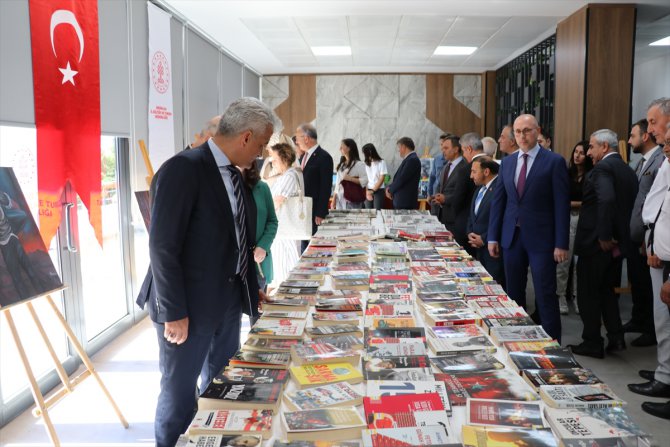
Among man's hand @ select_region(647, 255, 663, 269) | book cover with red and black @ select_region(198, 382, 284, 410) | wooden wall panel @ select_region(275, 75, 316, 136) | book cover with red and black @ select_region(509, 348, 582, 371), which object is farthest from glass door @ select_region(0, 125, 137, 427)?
wooden wall panel @ select_region(275, 75, 316, 136)

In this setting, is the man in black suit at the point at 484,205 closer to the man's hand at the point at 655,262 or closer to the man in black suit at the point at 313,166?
the man's hand at the point at 655,262

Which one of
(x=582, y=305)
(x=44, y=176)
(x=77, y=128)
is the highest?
(x=77, y=128)

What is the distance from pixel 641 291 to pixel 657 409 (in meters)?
1.93

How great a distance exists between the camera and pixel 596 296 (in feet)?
14.4

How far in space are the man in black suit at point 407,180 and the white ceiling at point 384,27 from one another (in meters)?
1.83

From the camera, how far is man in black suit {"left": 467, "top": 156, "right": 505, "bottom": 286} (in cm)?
473

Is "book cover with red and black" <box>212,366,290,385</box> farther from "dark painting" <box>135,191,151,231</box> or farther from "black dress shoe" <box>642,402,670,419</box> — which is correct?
"dark painting" <box>135,191,151,231</box>

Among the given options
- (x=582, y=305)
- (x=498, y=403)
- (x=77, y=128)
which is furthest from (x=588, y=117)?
(x=498, y=403)

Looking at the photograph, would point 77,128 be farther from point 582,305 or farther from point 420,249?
point 582,305

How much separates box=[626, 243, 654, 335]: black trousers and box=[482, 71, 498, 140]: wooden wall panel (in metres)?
7.94

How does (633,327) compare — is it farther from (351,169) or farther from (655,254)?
(351,169)

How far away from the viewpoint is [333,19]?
7.77 metres

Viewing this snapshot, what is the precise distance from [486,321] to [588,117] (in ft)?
18.6

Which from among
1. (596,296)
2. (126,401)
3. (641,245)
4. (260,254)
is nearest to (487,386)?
(260,254)
